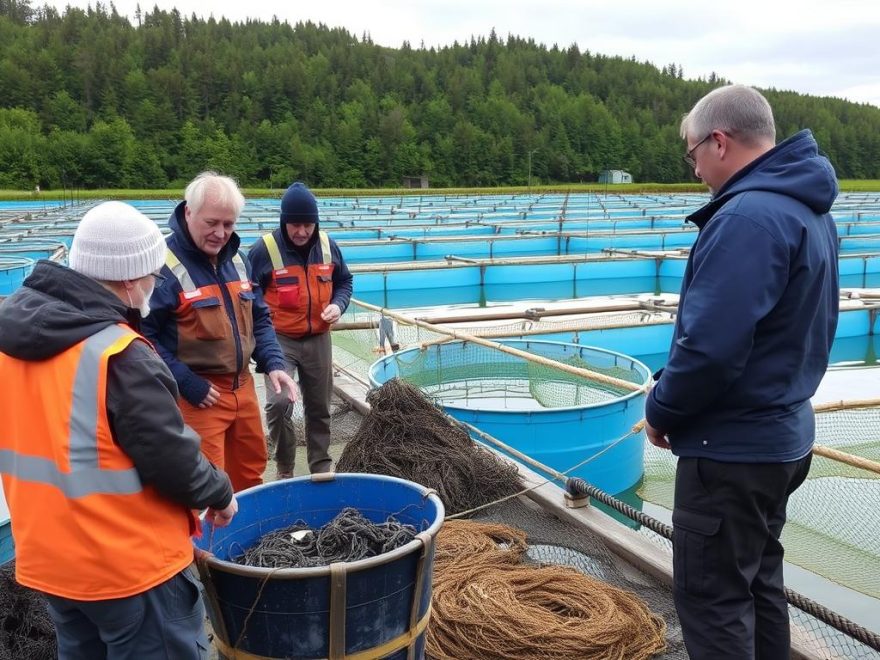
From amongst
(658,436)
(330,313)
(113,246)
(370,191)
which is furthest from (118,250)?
(370,191)

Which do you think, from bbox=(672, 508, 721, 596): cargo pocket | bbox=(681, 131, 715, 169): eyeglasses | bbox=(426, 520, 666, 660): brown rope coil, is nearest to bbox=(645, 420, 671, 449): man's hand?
bbox=(672, 508, 721, 596): cargo pocket

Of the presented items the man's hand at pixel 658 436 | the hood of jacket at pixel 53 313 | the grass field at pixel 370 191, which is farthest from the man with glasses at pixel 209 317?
the grass field at pixel 370 191

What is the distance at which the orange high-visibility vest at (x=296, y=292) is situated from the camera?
4258mm

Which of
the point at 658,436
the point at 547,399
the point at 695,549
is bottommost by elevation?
the point at 547,399

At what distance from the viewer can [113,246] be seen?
1.85m

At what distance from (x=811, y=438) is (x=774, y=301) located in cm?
47

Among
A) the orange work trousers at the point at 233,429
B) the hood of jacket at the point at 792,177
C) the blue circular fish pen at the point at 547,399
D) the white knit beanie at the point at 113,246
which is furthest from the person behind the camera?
the blue circular fish pen at the point at 547,399

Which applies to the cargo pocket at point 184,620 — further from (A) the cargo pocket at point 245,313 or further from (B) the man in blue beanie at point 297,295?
(B) the man in blue beanie at point 297,295

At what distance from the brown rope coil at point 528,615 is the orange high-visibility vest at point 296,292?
153 centimetres

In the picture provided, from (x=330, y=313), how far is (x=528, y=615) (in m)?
2.03

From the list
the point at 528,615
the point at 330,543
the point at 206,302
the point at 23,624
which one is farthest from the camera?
the point at 206,302

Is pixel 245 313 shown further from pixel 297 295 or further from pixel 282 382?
pixel 297 295

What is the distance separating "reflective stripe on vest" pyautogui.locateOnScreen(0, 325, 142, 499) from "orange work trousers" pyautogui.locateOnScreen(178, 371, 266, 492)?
128cm

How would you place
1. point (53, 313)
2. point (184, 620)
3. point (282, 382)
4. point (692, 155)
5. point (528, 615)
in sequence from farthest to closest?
point (282, 382), point (528, 615), point (692, 155), point (184, 620), point (53, 313)
